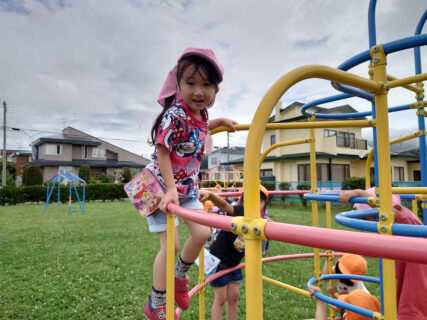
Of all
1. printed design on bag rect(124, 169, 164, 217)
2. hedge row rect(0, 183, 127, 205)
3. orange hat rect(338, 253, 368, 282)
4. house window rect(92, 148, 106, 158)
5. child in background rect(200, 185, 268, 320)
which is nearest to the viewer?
printed design on bag rect(124, 169, 164, 217)

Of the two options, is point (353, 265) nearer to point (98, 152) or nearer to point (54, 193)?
point (54, 193)

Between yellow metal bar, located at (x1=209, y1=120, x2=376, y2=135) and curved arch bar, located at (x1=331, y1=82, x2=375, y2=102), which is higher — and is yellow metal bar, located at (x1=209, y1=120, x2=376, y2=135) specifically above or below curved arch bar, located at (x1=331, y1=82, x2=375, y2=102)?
below

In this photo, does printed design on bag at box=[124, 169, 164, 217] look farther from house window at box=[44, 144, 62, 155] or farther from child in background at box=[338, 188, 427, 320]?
house window at box=[44, 144, 62, 155]

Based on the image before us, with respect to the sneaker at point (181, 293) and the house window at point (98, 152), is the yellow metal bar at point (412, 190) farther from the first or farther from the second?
the house window at point (98, 152)

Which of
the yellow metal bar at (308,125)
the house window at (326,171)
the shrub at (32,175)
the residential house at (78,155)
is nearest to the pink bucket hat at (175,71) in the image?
the yellow metal bar at (308,125)

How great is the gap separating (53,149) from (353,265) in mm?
29834

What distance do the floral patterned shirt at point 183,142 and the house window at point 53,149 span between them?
2957 centimetres

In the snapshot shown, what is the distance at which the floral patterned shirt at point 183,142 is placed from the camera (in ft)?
4.42

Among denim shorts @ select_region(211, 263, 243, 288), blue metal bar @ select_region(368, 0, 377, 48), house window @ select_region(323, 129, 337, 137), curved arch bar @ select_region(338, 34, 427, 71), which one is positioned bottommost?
denim shorts @ select_region(211, 263, 243, 288)

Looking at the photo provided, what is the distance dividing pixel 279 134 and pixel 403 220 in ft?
53.4

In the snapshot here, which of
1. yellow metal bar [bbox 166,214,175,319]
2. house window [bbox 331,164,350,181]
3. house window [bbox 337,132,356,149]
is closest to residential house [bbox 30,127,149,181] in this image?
house window [bbox 331,164,350,181]

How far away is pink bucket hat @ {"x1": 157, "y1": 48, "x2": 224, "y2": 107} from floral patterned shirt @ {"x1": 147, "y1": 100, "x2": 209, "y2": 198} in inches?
3.8

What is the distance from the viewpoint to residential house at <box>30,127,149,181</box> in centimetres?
2703

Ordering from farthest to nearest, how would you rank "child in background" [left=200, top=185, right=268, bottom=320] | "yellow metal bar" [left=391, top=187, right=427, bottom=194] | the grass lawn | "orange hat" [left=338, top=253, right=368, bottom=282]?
the grass lawn → "child in background" [left=200, top=185, right=268, bottom=320] → "orange hat" [left=338, top=253, right=368, bottom=282] → "yellow metal bar" [left=391, top=187, right=427, bottom=194]
